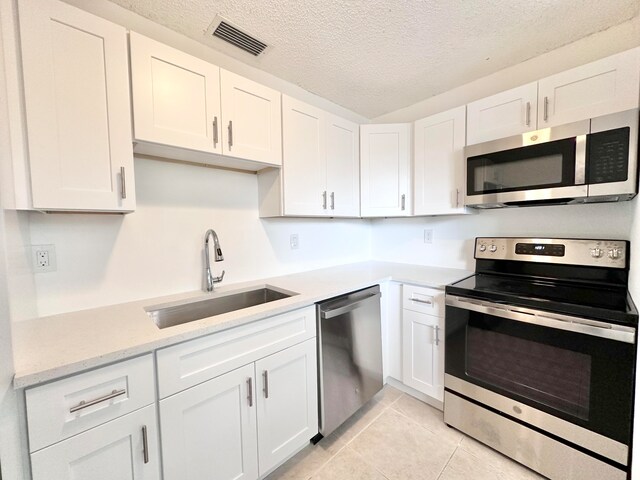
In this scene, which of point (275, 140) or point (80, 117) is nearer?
point (80, 117)

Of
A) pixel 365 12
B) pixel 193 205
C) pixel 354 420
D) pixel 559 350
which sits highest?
pixel 365 12

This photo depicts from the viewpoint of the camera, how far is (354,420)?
1815mm

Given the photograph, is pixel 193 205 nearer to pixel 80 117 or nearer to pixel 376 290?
pixel 80 117

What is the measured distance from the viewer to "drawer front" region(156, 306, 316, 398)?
39.4 inches

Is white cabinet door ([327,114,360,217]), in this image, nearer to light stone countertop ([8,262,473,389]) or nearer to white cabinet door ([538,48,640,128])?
light stone countertop ([8,262,473,389])

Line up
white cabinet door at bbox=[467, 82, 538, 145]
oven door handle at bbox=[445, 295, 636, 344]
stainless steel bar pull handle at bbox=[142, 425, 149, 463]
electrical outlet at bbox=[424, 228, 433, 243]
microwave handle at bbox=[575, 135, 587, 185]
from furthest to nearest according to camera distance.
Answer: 1. electrical outlet at bbox=[424, 228, 433, 243]
2. white cabinet door at bbox=[467, 82, 538, 145]
3. microwave handle at bbox=[575, 135, 587, 185]
4. oven door handle at bbox=[445, 295, 636, 344]
5. stainless steel bar pull handle at bbox=[142, 425, 149, 463]

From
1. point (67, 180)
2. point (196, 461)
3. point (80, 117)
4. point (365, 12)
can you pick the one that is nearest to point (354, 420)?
point (196, 461)

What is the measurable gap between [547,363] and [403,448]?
96cm

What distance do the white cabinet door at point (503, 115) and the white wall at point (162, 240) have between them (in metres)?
1.48

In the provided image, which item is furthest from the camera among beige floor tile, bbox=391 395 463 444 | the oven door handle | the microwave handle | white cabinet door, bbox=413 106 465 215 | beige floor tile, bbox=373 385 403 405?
beige floor tile, bbox=373 385 403 405

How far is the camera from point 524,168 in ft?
5.10

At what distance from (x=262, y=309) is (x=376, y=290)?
3.14 feet

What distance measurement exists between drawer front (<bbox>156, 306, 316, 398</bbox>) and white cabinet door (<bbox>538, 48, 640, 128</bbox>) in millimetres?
Answer: 1826

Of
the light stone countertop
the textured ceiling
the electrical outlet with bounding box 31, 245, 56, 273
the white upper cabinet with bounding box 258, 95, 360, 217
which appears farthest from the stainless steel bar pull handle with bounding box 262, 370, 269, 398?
the textured ceiling
